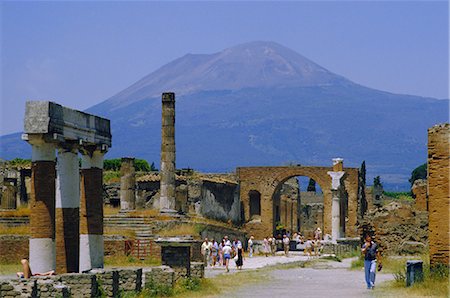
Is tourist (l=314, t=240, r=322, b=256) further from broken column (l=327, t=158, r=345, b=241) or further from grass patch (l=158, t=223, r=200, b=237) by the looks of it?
grass patch (l=158, t=223, r=200, b=237)

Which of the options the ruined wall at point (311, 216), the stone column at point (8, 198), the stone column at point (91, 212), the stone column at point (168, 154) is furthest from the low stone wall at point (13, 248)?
the ruined wall at point (311, 216)

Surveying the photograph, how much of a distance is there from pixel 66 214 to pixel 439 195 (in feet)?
31.4

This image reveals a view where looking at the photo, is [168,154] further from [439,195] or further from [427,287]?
[427,287]

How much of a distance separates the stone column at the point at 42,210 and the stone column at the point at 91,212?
3783 mm

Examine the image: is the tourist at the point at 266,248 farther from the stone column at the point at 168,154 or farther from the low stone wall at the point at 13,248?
the low stone wall at the point at 13,248

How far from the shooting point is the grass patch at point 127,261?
39531 millimetres

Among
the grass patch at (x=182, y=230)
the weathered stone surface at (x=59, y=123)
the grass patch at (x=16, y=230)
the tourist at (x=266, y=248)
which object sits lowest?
Result: the tourist at (x=266, y=248)

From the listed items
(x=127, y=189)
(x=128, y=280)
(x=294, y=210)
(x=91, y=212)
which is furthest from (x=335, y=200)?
(x=128, y=280)

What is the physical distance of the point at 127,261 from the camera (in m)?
40.5

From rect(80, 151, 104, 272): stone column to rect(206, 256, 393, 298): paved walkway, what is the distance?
450cm

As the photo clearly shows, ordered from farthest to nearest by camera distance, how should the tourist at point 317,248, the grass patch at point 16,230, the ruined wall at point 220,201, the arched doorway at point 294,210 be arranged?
the arched doorway at point 294,210 → the ruined wall at point 220,201 → the tourist at point 317,248 → the grass patch at point 16,230

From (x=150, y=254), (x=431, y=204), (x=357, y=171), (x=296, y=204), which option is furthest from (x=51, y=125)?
(x=296, y=204)

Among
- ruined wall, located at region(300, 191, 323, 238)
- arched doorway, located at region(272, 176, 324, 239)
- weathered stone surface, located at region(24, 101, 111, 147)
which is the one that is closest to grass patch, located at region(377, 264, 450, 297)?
weathered stone surface, located at region(24, 101, 111, 147)

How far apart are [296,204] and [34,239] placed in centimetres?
6347
